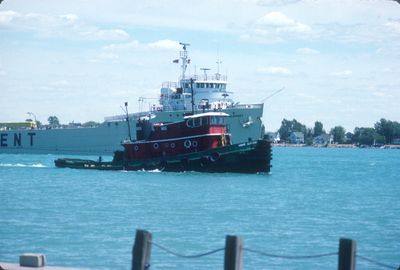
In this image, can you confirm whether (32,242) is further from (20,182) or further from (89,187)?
(20,182)

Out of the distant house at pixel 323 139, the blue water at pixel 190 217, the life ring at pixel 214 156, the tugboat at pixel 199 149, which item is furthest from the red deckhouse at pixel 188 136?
the distant house at pixel 323 139

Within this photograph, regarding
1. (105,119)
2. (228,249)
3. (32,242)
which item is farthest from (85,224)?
(105,119)

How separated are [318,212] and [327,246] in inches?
375

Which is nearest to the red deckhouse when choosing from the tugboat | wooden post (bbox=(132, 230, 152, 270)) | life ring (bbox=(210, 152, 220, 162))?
the tugboat

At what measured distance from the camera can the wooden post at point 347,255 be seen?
1097 cm

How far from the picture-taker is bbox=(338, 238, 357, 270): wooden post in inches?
432

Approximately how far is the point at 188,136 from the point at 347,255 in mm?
35473

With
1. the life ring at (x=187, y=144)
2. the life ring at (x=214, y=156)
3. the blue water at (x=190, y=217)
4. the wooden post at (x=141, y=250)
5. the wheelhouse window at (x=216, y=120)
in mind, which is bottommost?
the blue water at (x=190, y=217)

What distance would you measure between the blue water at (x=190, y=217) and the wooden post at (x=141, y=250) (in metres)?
6.52

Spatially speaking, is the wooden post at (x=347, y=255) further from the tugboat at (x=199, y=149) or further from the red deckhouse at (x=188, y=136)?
the red deckhouse at (x=188, y=136)

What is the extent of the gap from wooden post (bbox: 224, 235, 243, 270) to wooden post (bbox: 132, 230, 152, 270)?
100 centimetres

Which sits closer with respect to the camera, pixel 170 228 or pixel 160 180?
pixel 170 228

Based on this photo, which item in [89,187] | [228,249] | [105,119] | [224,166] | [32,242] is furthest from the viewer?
[105,119]

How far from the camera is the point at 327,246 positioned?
23.2 m
